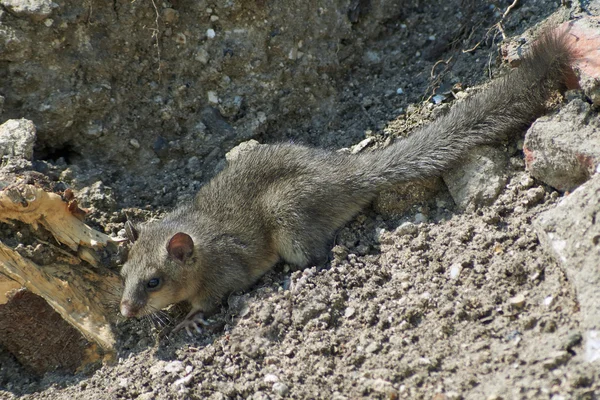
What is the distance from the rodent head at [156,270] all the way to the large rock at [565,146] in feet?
8.64

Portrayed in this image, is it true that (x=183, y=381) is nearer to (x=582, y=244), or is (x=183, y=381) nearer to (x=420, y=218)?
(x=420, y=218)

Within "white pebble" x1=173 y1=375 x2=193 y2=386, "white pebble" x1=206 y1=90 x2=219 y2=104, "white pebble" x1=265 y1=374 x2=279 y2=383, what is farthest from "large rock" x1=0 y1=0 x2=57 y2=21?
"white pebble" x1=265 y1=374 x2=279 y2=383

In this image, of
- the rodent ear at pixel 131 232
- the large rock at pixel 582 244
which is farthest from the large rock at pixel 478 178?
the rodent ear at pixel 131 232

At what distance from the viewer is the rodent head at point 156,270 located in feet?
16.2

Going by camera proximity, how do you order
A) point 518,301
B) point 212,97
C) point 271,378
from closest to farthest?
point 518,301, point 271,378, point 212,97

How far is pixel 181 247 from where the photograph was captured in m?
5.06

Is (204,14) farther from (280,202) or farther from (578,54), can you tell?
(578,54)

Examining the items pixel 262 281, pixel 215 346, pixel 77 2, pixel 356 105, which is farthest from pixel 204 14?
pixel 215 346

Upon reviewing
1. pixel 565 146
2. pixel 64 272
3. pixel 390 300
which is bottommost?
pixel 390 300

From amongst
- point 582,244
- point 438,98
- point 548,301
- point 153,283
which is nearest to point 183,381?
point 153,283

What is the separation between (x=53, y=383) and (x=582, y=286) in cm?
380

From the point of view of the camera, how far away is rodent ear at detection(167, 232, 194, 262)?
196 inches

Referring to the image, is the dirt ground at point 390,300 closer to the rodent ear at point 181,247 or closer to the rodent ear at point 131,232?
the rodent ear at point 131,232

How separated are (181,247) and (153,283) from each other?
0.35m
